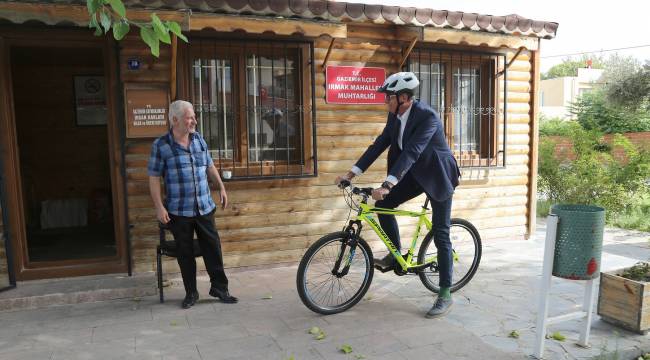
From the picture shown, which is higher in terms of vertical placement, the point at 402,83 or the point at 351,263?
the point at 402,83

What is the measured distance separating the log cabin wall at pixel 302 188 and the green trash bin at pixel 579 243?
9.39ft

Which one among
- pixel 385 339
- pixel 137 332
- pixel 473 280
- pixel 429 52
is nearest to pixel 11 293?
pixel 137 332

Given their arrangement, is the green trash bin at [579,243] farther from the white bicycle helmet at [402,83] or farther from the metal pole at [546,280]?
the white bicycle helmet at [402,83]

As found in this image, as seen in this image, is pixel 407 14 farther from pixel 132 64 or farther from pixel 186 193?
pixel 186 193

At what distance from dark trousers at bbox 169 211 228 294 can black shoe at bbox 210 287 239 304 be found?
35 millimetres

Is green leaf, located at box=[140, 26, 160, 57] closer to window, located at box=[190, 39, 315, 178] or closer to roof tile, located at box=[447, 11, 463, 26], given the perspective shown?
window, located at box=[190, 39, 315, 178]

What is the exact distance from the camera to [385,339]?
364 centimetres

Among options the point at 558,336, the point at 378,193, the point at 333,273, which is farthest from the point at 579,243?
the point at 333,273

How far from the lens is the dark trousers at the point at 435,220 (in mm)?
4117

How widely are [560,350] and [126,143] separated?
419 cm

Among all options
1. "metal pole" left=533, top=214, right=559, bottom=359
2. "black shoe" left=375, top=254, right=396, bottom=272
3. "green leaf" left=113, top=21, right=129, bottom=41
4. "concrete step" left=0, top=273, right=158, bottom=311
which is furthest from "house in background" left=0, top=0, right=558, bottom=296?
"metal pole" left=533, top=214, right=559, bottom=359

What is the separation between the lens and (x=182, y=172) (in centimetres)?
417

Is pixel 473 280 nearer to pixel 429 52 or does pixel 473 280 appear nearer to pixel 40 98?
pixel 429 52

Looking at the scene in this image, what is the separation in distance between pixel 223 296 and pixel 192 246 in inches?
21.3
